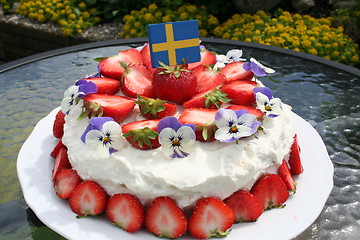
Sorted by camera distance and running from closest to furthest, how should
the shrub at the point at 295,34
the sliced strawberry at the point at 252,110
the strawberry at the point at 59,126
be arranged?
the sliced strawberry at the point at 252,110, the strawberry at the point at 59,126, the shrub at the point at 295,34

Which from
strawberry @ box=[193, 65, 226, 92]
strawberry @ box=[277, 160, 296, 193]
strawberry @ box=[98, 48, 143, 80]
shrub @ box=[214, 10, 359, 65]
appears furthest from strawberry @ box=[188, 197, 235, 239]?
shrub @ box=[214, 10, 359, 65]

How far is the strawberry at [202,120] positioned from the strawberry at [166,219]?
0.81 feet

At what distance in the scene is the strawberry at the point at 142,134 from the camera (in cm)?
134

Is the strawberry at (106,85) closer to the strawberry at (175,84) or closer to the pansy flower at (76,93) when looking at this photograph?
the pansy flower at (76,93)

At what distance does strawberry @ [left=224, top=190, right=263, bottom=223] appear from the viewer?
1336 mm

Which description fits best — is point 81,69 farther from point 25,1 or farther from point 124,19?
point 25,1

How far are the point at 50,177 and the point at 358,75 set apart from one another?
1.92 meters

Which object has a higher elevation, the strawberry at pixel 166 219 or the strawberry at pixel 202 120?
the strawberry at pixel 202 120

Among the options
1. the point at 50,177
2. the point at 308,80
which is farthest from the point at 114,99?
the point at 308,80

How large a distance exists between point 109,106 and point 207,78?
44 cm

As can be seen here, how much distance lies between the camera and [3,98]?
7.46ft

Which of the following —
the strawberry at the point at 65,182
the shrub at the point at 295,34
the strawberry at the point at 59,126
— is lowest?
the shrub at the point at 295,34

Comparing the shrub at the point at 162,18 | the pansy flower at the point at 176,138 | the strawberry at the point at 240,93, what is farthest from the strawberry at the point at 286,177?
the shrub at the point at 162,18

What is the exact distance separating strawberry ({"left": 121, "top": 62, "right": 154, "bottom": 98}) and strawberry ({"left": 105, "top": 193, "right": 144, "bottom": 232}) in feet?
1.57
